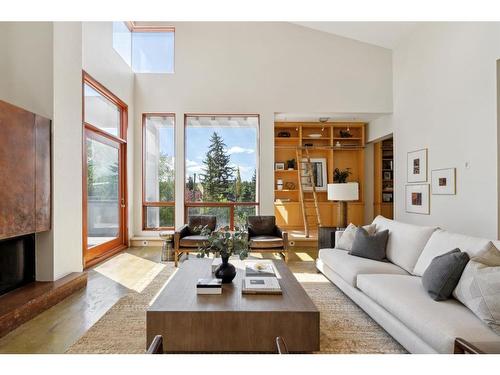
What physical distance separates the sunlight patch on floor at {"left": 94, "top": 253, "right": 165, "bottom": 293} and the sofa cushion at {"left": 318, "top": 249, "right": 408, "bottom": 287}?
2.33 m

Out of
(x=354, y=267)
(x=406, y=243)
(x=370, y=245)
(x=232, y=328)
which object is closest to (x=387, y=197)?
(x=370, y=245)

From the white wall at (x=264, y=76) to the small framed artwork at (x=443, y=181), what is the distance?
2.10 metres

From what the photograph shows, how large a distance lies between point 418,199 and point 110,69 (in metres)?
5.70

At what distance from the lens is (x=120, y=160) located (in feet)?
19.0

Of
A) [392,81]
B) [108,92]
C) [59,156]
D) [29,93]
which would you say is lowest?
[59,156]

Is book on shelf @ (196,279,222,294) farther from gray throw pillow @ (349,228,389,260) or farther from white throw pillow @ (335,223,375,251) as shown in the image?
white throw pillow @ (335,223,375,251)

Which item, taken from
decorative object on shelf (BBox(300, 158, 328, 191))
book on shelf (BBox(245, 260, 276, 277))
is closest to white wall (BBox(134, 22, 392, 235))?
decorative object on shelf (BBox(300, 158, 328, 191))

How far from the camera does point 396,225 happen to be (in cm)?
350

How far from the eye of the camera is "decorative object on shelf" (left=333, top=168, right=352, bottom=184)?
734cm

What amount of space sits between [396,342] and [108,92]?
210 inches

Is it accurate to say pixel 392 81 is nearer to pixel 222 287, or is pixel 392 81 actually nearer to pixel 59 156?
pixel 222 287

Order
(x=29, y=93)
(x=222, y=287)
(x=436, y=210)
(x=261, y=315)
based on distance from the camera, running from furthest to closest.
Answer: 1. (x=436, y=210)
2. (x=29, y=93)
3. (x=222, y=287)
4. (x=261, y=315)
